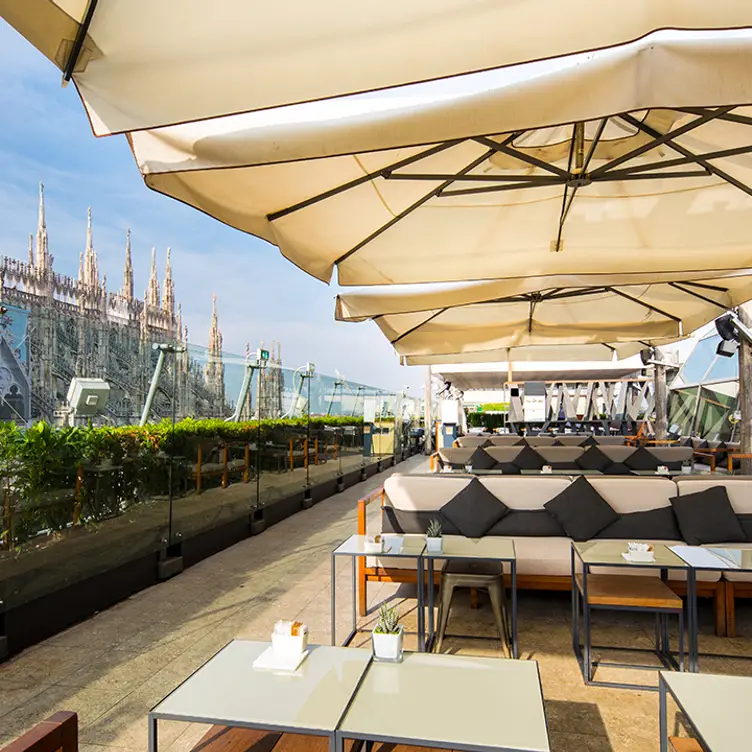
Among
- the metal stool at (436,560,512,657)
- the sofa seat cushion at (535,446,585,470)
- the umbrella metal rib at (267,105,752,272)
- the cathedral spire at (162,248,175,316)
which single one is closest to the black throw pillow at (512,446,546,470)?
the sofa seat cushion at (535,446,585,470)

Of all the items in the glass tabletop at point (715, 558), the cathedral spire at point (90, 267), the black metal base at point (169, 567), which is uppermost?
the cathedral spire at point (90, 267)

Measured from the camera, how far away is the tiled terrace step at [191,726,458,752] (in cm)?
209

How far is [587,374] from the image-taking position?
26734 mm

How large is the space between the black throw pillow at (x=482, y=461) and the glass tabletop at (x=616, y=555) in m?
4.14

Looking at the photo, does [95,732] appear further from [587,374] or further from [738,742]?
[587,374]

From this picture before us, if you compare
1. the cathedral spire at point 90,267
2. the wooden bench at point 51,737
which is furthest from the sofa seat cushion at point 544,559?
the cathedral spire at point 90,267

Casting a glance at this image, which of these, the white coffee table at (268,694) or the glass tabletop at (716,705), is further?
the white coffee table at (268,694)

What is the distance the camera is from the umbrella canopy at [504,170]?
5.94 feet

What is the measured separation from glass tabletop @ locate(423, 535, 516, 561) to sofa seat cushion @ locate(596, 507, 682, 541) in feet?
3.87

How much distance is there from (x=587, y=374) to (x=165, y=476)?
2390 centimetres

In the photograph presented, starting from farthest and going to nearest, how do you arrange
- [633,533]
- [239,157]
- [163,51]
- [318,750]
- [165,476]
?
[165,476] < [633,533] < [239,157] < [318,750] < [163,51]

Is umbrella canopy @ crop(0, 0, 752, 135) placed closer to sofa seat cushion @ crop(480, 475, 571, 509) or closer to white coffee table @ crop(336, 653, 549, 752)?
white coffee table @ crop(336, 653, 549, 752)

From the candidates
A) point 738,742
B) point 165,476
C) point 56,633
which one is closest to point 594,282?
point 738,742

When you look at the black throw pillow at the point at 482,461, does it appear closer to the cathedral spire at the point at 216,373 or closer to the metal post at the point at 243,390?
the metal post at the point at 243,390
